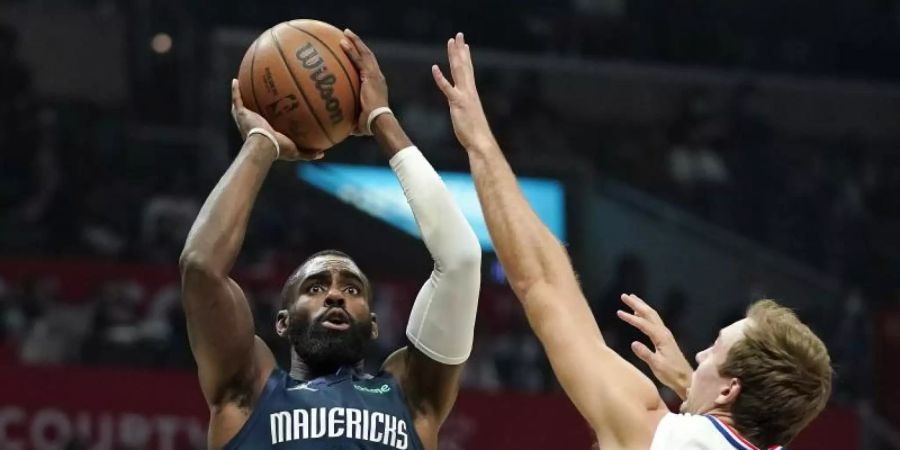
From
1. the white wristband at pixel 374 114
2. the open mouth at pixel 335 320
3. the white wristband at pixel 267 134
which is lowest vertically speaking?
the open mouth at pixel 335 320

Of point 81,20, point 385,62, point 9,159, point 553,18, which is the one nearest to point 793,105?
point 553,18

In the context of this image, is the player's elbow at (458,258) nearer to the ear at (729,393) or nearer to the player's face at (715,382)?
the player's face at (715,382)

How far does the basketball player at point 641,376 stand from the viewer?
3525 millimetres

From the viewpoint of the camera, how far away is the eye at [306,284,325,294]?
15.0 feet

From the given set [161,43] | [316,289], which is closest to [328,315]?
[316,289]

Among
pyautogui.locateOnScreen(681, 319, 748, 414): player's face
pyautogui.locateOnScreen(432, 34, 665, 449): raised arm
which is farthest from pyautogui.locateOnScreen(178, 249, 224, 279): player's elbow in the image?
pyautogui.locateOnScreen(681, 319, 748, 414): player's face

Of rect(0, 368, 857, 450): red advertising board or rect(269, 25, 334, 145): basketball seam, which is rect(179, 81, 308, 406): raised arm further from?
rect(0, 368, 857, 450): red advertising board

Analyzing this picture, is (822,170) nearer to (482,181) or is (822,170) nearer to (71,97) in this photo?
(71,97)

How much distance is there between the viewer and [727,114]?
16375mm

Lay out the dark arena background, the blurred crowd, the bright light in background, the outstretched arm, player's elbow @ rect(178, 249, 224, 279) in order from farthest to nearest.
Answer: the bright light in background < the blurred crowd < the dark arena background < the outstretched arm < player's elbow @ rect(178, 249, 224, 279)

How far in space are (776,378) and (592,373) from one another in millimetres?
408

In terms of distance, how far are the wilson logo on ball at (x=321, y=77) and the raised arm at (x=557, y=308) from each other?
77 centimetres

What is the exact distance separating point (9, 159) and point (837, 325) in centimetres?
683

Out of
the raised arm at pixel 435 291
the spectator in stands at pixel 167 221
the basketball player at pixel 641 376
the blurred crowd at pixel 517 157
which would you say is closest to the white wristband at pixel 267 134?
the raised arm at pixel 435 291
